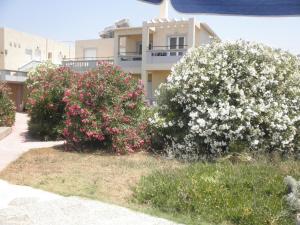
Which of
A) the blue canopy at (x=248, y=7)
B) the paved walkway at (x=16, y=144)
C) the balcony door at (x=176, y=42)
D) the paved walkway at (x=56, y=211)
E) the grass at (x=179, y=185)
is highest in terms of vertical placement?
the balcony door at (x=176, y=42)

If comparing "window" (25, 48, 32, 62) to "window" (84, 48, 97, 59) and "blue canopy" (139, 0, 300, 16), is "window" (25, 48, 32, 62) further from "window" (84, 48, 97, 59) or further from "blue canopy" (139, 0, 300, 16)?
"blue canopy" (139, 0, 300, 16)

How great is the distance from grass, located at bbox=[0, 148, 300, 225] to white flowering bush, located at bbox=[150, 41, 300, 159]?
1.16m

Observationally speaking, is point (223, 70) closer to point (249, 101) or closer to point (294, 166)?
point (249, 101)

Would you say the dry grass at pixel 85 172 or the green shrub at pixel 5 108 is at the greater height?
the green shrub at pixel 5 108

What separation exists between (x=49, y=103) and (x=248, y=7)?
45.2 feet

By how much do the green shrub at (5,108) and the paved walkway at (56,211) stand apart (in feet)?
35.8

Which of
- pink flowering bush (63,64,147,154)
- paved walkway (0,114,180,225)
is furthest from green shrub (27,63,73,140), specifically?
paved walkway (0,114,180,225)

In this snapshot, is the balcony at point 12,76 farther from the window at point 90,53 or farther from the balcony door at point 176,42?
the balcony door at point 176,42

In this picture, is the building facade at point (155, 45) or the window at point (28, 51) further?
the window at point (28, 51)

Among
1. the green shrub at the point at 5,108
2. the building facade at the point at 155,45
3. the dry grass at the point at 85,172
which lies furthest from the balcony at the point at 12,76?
the dry grass at the point at 85,172

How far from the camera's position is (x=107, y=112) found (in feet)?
41.4

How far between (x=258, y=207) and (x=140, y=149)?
643cm

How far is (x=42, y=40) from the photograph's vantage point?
133ft

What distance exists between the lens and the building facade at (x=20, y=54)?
107 feet
